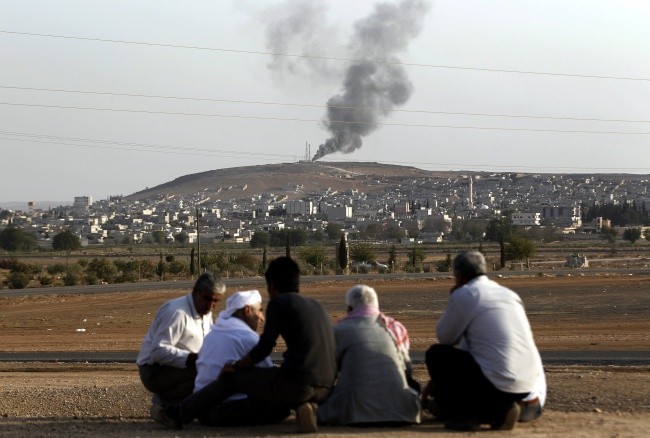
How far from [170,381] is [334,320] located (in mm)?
20356

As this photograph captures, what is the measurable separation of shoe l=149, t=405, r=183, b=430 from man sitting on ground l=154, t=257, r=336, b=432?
42 centimetres

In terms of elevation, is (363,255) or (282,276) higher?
(282,276)

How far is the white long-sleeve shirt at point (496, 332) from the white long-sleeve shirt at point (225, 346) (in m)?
1.76

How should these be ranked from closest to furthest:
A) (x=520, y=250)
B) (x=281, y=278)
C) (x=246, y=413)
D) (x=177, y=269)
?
(x=281, y=278), (x=246, y=413), (x=177, y=269), (x=520, y=250)

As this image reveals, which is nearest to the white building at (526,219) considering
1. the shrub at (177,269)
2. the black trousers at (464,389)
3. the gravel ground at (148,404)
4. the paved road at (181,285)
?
the shrub at (177,269)

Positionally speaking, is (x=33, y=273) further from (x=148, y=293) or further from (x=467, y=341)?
(x=467, y=341)

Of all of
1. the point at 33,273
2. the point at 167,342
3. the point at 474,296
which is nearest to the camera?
the point at 474,296

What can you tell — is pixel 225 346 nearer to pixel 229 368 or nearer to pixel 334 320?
pixel 229 368

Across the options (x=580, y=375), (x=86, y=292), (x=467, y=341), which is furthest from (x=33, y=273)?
(x=467, y=341)

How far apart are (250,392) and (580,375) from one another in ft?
21.5

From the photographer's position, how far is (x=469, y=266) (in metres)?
9.59

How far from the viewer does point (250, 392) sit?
9.86 meters

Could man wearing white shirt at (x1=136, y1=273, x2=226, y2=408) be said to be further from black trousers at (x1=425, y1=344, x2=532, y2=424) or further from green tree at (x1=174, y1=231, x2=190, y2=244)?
green tree at (x1=174, y1=231, x2=190, y2=244)

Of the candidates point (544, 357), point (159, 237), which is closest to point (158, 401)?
point (544, 357)
